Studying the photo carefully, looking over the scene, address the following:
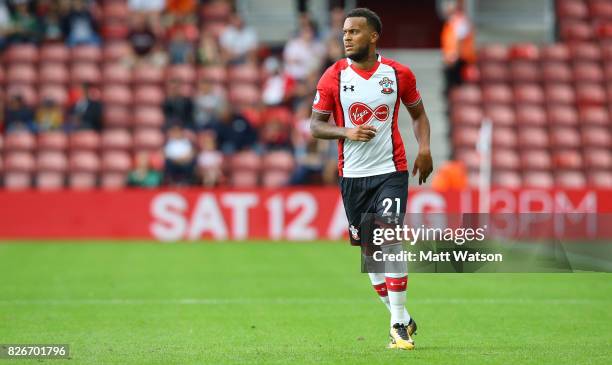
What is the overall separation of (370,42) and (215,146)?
1427cm

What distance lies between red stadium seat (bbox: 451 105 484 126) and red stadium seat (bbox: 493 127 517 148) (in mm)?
449

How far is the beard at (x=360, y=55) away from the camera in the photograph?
349 inches

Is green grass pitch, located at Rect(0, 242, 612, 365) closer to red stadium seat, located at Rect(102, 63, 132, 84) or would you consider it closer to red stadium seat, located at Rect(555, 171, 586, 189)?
red stadium seat, located at Rect(102, 63, 132, 84)

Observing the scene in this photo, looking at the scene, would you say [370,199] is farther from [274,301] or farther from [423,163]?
[274,301]

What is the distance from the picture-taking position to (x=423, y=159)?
8953 mm

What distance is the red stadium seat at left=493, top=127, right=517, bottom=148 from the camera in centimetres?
2450

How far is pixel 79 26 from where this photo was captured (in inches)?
987

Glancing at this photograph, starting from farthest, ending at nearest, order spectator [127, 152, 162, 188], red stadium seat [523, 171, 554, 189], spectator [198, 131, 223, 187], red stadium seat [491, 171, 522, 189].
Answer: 1. red stadium seat [523, 171, 554, 189]
2. red stadium seat [491, 171, 522, 189]
3. spectator [198, 131, 223, 187]
4. spectator [127, 152, 162, 188]

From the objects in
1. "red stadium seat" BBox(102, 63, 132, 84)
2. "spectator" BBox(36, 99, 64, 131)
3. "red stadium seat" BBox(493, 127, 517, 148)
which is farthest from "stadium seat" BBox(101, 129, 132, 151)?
"red stadium seat" BBox(493, 127, 517, 148)

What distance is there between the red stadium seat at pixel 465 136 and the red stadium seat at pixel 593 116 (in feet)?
8.47

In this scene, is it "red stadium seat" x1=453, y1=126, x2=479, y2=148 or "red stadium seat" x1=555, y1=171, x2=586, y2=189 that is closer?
"red stadium seat" x1=555, y1=171, x2=586, y2=189

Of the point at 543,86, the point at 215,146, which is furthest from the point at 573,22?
the point at 215,146

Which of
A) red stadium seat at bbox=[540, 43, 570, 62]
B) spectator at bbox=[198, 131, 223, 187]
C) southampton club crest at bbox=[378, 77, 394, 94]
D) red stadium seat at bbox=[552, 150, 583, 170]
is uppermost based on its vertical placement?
southampton club crest at bbox=[378, 77, 394, 94]

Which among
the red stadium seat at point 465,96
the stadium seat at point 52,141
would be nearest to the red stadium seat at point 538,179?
the red stadium seat at point 465,96
